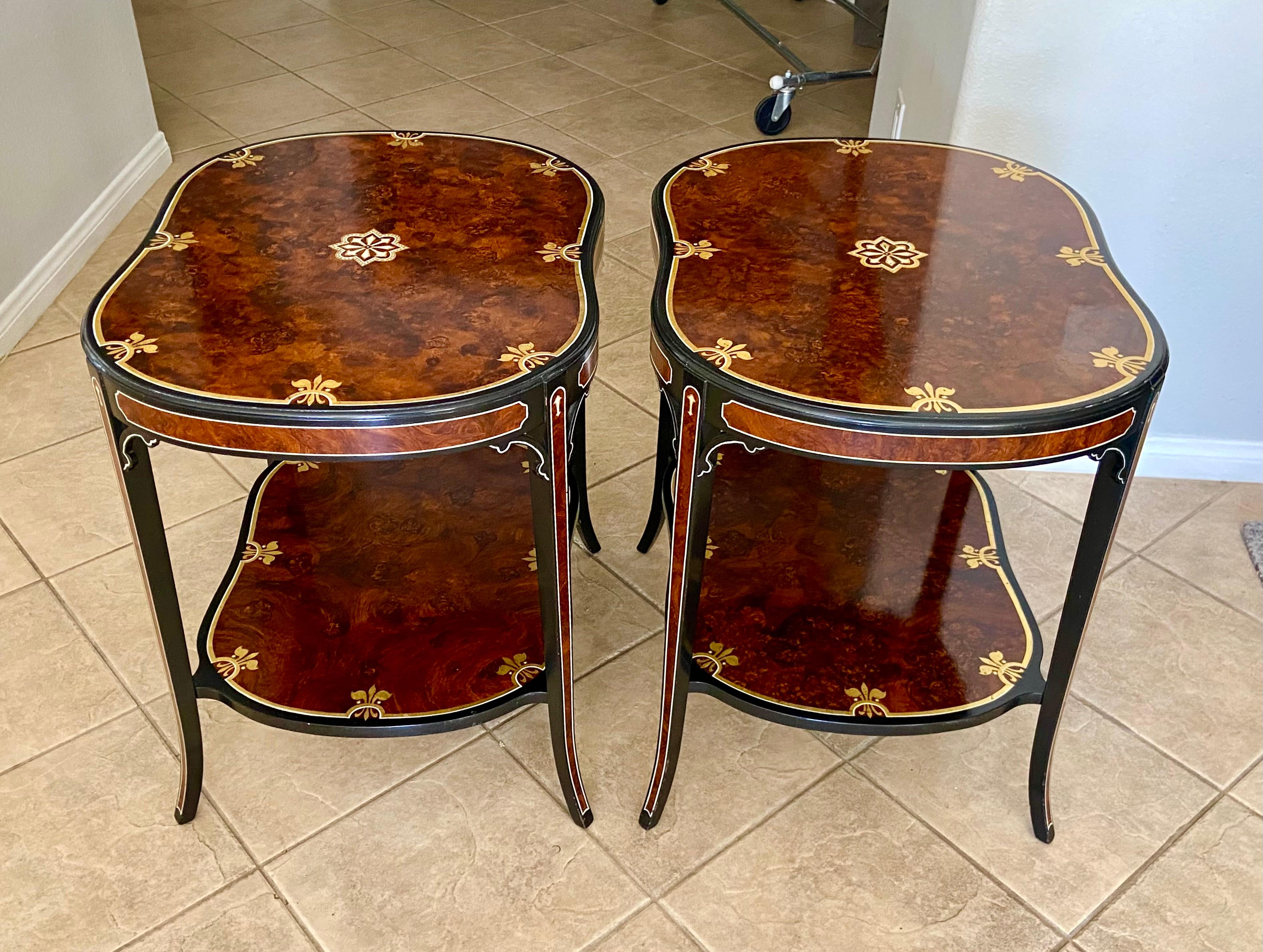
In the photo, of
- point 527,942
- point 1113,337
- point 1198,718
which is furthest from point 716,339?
point 1198,718

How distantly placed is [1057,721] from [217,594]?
105 centimetres

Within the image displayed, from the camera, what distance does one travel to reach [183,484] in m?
2.02

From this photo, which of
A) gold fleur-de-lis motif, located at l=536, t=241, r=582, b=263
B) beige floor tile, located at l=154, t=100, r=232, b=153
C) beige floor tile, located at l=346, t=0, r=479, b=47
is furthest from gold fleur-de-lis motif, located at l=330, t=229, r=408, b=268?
beige floor tile, located at l=346, t=0, r=479, b=47

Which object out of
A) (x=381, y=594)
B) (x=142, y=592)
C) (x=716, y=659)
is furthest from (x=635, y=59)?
(x=716, y=659)

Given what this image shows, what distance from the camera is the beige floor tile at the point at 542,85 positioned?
3432 mm

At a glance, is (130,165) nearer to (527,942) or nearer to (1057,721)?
(527,942)

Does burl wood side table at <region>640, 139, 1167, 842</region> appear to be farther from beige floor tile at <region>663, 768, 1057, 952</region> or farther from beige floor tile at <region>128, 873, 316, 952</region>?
beige floor tile at <region>128, 873, 316, 952</region>

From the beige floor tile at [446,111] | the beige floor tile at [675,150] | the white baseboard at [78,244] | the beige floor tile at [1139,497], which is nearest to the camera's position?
the beige floor tile at [1139,497]

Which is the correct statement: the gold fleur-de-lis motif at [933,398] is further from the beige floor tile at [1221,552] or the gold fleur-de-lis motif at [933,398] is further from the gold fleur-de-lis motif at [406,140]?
the beige floor tile at [1221,552]

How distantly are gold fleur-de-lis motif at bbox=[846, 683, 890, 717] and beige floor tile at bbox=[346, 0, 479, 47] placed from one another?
10.3ft

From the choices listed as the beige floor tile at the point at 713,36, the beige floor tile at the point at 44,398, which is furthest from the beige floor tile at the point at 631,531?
the beige floor tile at the point at 713,36

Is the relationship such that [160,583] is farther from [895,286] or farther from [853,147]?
[853,147]

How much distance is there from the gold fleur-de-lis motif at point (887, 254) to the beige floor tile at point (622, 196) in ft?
4.68

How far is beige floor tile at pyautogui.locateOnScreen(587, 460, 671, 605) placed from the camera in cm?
184
